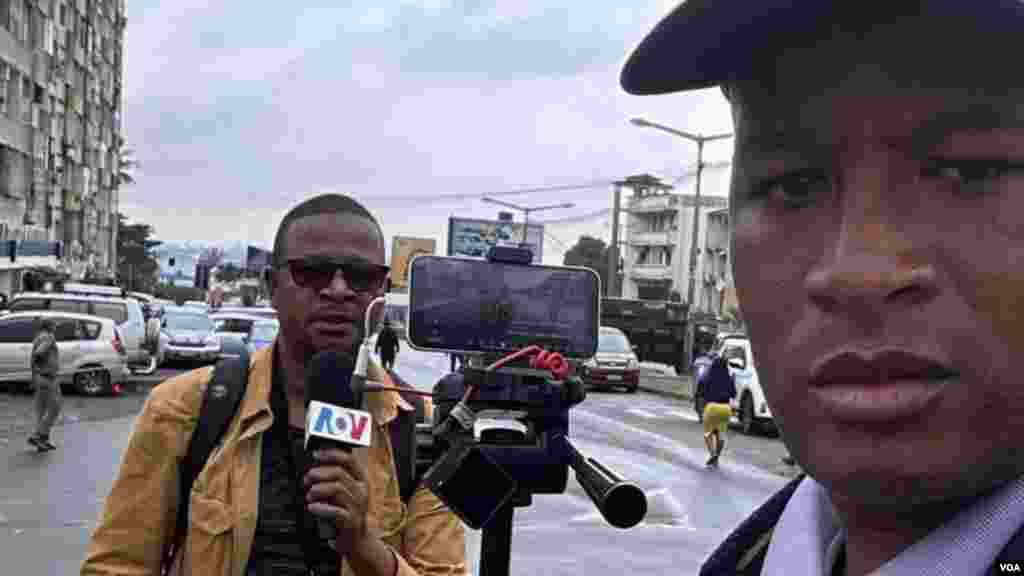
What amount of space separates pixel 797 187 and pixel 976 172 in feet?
0.50

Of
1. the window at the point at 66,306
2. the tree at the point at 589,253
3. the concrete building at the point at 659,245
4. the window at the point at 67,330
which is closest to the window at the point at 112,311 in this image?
the window at the point at 66,306

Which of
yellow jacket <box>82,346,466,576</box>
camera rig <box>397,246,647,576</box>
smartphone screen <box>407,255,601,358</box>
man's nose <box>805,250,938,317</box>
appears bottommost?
yellow jacket <box>82,346,466,576</box>

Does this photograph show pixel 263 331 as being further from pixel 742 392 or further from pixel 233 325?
pixel 742 392

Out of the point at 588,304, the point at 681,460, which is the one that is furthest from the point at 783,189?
the point at 681,460

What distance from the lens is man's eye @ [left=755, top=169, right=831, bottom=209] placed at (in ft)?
3.02

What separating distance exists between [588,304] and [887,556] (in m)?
1.67

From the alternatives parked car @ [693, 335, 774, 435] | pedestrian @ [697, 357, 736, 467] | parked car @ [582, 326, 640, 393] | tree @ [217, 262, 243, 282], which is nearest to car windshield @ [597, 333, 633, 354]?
parked car @ [582, 326, 640, 393]

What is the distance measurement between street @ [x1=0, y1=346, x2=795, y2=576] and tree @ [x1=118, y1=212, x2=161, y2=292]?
55172mm

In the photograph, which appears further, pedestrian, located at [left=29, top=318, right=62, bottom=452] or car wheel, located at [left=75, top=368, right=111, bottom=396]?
car wheel, located at [left=75, top=368, right=111, bottom=396]

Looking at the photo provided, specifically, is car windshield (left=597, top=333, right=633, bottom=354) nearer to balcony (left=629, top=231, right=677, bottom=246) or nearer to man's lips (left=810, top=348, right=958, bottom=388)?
man's lips (left=810, top=348, right=958, bottom=388)

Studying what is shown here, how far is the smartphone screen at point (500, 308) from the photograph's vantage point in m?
2.47

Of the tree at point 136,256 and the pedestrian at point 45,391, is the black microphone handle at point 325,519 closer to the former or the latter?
the pedestrian at point 45,391

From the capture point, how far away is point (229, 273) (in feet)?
317

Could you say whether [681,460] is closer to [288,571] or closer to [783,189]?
[288,571]
